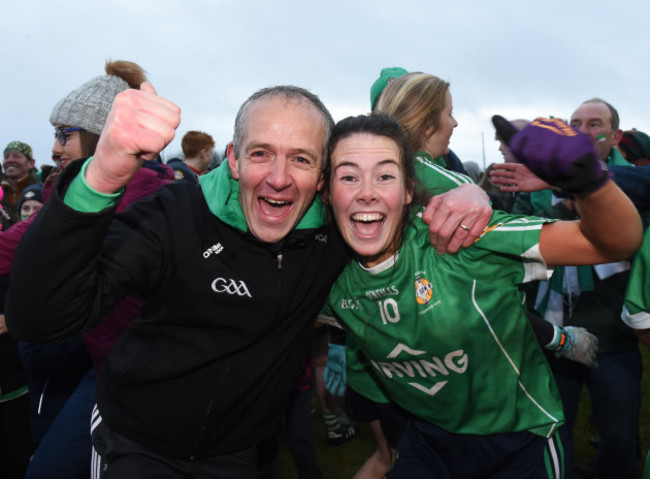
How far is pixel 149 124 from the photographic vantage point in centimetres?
127

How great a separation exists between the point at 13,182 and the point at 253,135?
5799 mm

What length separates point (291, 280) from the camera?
1.93 meters

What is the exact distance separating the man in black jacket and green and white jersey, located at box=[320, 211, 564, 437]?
131 millimetres

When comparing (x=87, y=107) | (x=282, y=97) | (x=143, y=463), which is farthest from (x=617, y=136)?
(x=143, y=463)

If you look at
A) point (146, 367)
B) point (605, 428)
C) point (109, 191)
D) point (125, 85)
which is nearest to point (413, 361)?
point (146, 367)

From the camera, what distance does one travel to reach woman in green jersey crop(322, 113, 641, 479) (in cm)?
189

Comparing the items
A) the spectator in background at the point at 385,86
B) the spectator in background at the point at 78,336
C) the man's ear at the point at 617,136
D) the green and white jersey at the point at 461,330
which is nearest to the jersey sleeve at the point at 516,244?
the green and white jersey at the point at 461,330

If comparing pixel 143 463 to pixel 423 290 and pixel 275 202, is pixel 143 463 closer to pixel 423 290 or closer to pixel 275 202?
pixel 275 202

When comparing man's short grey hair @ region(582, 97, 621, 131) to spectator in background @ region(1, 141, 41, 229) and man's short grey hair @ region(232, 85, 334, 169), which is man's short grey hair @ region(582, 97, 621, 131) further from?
spectator in background @ region(1, 141, 41, 229)

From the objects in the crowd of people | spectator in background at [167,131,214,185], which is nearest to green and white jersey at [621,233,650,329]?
the crowd of people

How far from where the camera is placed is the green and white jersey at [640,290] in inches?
92.4

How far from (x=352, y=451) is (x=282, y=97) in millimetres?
3475

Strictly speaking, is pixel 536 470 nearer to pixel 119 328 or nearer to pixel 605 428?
pixel 605 428

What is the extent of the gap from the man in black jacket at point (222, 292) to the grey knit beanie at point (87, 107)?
3.59 ft
